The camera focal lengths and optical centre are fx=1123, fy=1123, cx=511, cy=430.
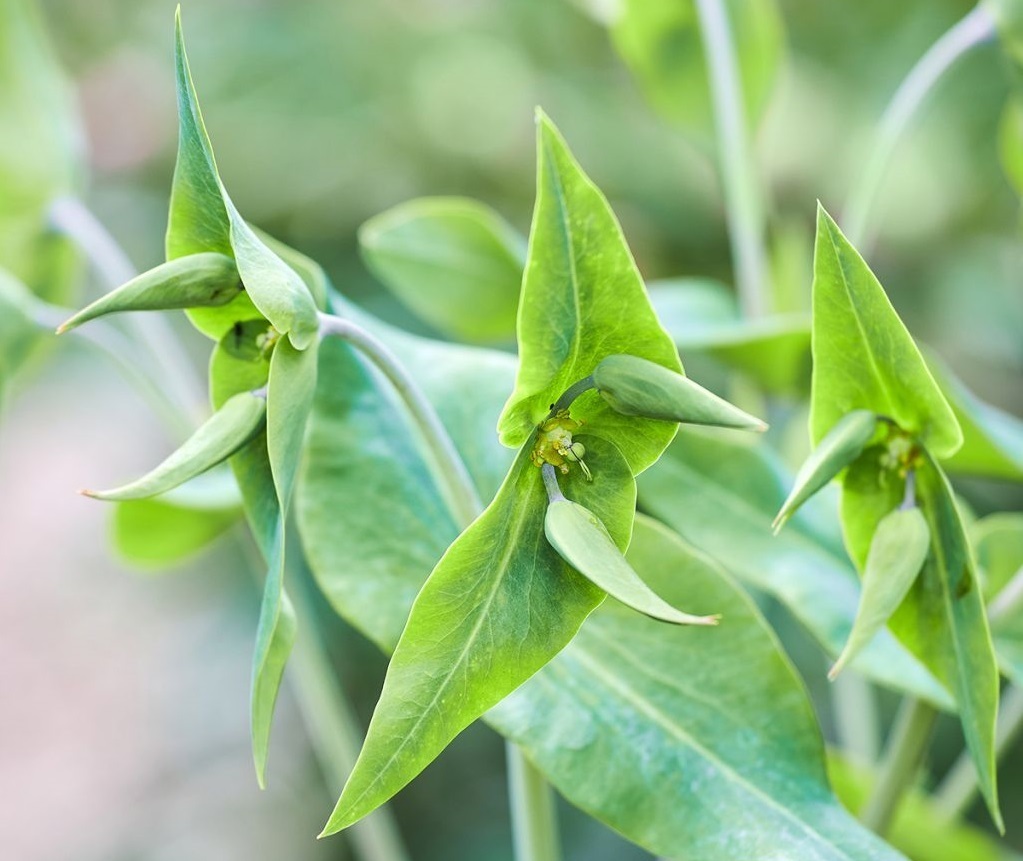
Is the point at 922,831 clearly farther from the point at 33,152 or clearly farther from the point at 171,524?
the point at 33,152

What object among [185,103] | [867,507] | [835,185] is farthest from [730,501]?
[835,185]

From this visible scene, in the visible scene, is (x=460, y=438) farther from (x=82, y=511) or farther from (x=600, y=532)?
(x=82, y=511)

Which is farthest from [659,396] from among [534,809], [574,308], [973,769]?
[973,769]

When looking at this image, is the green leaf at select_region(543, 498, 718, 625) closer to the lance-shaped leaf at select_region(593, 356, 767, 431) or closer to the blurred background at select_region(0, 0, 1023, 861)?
the lance-shaped leaf at select_region(593, 356, 767, 431)

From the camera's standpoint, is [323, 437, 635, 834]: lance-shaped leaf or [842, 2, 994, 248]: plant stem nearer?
[323, 437, 635, 834]: lance-shaped leaf

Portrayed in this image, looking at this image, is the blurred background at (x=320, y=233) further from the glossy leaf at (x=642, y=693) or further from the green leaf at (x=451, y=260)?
the glossy leaf at (x=642, y=693)

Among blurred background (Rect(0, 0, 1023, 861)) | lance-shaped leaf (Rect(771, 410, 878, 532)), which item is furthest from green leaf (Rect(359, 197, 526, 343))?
blurred background (Rect(0, 0, 1023, 861))

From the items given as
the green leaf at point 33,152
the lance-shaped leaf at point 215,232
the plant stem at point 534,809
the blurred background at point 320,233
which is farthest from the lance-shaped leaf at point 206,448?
the blurred background at point 320,233
